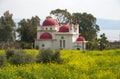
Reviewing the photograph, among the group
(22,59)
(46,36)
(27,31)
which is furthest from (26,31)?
(22,59)

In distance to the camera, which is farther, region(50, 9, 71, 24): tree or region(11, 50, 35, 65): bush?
region(50, 9, 71, 24): tree

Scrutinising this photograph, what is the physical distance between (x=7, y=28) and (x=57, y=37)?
488 inches

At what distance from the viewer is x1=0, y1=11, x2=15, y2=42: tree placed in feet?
257

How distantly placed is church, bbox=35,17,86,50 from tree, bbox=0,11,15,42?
834 cm

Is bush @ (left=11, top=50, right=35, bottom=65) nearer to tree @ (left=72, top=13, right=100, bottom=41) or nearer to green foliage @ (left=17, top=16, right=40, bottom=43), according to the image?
green foliage @ (left=17, top=16, right=40, bottom=43)

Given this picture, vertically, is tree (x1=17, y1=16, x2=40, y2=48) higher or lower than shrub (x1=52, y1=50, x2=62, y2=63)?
higher

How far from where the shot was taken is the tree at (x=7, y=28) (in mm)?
78312

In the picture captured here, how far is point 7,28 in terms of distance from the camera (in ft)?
259

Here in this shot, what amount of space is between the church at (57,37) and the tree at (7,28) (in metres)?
8.34

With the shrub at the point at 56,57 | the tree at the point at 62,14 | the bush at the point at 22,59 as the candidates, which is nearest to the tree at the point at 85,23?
the tree at the point at 62,14

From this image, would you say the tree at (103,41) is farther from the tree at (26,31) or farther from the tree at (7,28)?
the tree at (7,28)

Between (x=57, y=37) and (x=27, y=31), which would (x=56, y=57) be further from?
(x=27, y=31)

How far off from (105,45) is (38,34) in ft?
41.5

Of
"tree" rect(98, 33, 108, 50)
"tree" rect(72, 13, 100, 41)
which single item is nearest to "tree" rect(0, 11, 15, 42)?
"tree" rect(72, 13, 100, 41)
